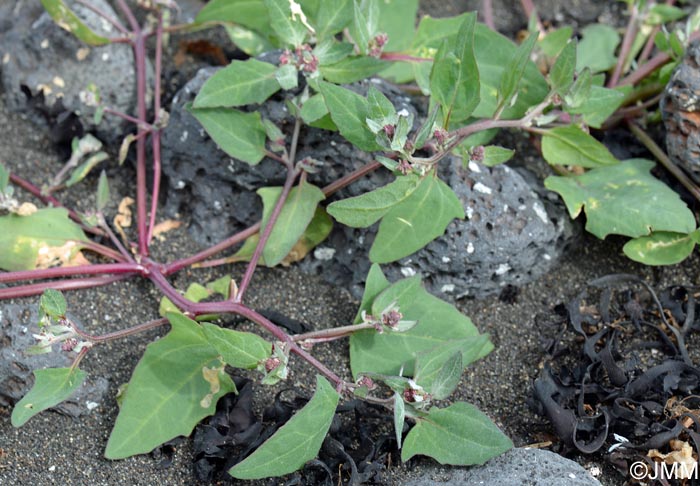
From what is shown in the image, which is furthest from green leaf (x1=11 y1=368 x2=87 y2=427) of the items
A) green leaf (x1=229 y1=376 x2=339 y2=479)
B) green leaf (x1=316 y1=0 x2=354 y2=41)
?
green leaf (x1=316 y1=0 x2=354 y2=41)

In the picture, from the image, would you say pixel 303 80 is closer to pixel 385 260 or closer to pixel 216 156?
pixel 216 156

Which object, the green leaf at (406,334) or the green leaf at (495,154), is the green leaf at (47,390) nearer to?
the green leaf at (406,334)

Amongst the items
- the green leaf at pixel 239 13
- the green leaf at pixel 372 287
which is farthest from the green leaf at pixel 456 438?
the green leaf at pixel 239 13

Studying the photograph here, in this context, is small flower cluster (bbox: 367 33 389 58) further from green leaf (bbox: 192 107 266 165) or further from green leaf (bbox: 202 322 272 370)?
green leaf (bbox: 202 322 272 370)

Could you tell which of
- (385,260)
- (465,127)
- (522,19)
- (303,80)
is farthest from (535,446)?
(522,19)

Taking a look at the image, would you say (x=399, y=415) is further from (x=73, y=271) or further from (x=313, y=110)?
(x=73, y=271)

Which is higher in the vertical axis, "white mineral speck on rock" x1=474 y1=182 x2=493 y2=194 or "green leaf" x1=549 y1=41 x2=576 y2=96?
"green leaf" x1=549 y1=41 x2=576 y2=96

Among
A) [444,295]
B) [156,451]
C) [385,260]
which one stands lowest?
[156,451]
